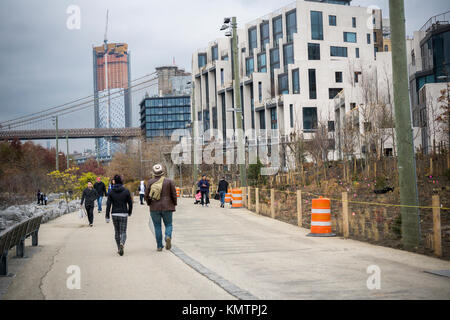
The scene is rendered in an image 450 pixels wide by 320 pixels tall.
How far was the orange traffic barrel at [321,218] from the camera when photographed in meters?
13.7

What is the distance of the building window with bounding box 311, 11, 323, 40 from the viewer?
222ft

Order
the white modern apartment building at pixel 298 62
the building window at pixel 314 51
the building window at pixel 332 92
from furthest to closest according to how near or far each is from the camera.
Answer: the building window at pixel 314 51, the building window at pixel 332 92, the white modern apartment building at pixel 298 62

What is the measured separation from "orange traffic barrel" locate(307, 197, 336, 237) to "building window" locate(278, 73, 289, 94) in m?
53.8

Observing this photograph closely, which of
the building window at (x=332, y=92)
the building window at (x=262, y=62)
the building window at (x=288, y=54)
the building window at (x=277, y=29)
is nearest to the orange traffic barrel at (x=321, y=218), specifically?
the building window at (x=332, y=92)

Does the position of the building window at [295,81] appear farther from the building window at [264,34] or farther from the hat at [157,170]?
the hat at [157,170]

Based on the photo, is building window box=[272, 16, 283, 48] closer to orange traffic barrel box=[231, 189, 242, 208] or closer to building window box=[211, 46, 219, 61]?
building window box=[211, 46, 219, 61]

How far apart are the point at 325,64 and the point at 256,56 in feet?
45.2

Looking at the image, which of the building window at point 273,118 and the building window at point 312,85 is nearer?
the building window at point 312,85

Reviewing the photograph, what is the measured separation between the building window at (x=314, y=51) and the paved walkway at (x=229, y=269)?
5507 cm

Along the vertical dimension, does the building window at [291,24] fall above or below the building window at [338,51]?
above
